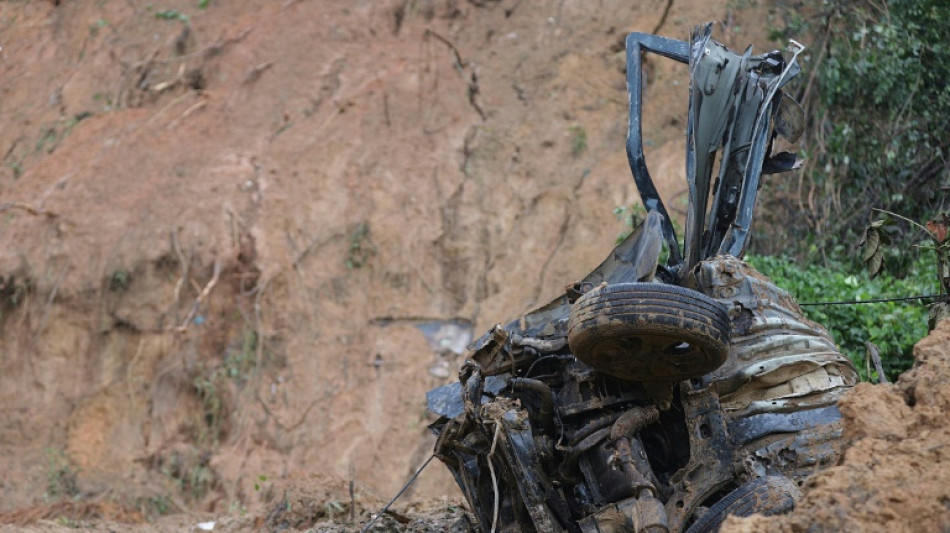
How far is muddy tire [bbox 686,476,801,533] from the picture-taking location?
21.2 ft

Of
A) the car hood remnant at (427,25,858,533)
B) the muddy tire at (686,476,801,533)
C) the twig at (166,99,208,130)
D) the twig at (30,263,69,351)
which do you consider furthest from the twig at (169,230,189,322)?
the muddy tire at (686,476,801,533)

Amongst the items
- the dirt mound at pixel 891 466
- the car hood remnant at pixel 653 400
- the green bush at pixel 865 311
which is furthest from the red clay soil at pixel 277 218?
the dirt mound at pixel 891 466

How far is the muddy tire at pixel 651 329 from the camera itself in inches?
261

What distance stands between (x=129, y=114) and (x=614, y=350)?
1425 cm

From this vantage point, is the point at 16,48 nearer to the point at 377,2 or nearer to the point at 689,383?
the point at 377,2

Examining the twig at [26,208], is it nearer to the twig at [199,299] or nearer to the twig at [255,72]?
the twig at [199,299]

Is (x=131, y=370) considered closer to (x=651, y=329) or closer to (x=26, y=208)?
(x=26, y=208)

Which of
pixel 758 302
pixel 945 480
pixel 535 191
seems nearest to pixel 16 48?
pixel 535 191

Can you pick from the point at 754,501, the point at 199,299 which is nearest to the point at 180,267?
the point at 199,299

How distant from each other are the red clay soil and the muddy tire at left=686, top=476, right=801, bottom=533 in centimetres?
627

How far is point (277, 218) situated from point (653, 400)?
1083cm

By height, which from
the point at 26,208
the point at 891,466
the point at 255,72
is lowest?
the point at 891,466

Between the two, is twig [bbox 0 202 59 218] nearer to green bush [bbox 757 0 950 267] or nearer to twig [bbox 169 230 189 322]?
twig [bbox 169 230 189 322]

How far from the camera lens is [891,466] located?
4938mm
